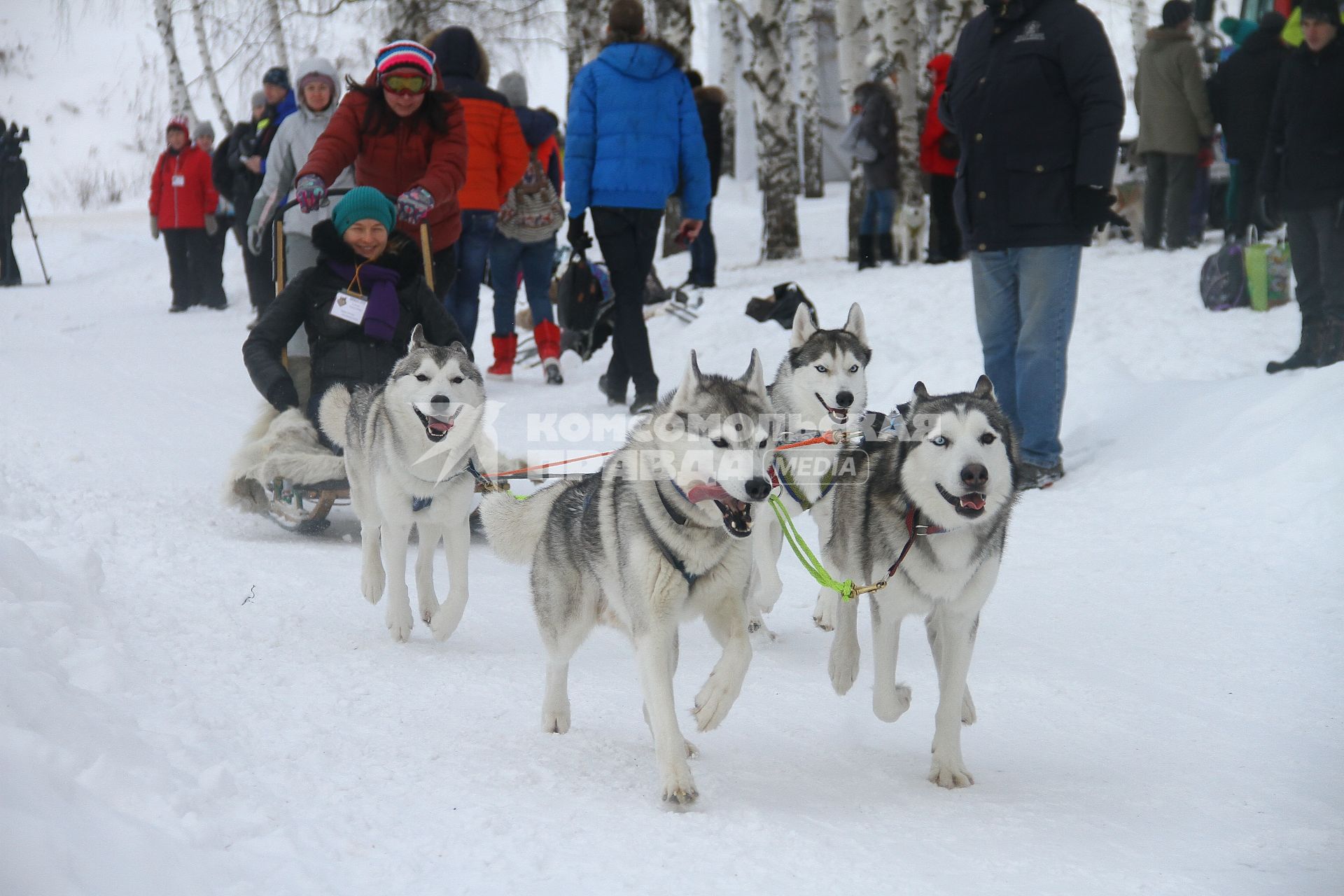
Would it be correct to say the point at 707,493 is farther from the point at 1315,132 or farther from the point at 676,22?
the point at 676,22

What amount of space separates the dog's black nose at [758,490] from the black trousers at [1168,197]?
860cm

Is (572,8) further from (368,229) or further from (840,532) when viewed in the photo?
(840,532)

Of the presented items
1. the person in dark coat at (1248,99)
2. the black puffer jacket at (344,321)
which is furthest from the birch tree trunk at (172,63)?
the person in dark coat at (1248,99)

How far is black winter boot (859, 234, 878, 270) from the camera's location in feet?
36.0

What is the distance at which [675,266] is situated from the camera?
12.7 meters

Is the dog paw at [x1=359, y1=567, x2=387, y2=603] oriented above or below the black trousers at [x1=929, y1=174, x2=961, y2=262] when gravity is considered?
below

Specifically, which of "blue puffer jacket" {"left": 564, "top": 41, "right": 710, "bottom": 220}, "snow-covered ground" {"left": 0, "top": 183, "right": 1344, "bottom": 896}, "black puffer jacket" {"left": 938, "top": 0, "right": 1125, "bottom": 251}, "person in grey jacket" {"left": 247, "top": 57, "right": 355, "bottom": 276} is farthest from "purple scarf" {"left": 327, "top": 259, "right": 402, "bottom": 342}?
"black puffer jacket" {"left": 938, "top": 0, "right": 1125, "bottom": 251}

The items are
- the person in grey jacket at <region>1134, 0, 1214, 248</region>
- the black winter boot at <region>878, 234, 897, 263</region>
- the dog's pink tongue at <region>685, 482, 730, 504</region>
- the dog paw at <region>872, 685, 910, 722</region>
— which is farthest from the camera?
the black winter boot at <region>878, 234, 897, 263</region>

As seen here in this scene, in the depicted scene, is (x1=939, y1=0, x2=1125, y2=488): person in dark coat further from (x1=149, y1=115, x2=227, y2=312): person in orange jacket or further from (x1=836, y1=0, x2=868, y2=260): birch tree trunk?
(x1=149, y1=115, x2=227, y2=312): person in orange jacket

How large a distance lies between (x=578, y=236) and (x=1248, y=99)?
5.44 metres

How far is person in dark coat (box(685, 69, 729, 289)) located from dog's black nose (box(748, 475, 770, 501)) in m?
7.72

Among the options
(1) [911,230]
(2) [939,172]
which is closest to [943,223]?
(2) [939,172]

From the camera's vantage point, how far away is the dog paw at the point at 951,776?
8.57 feet

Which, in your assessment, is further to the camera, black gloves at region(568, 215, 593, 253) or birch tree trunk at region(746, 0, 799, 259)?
birch tree trunk at region(746, 0, 799, 259)
